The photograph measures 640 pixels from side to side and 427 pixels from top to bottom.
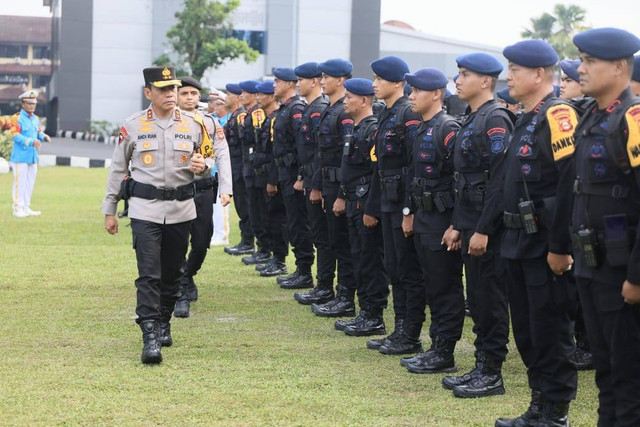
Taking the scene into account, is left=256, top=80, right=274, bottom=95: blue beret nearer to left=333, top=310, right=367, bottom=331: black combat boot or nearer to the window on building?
left=333, top=310, right=367, bottom=331: black combat boot

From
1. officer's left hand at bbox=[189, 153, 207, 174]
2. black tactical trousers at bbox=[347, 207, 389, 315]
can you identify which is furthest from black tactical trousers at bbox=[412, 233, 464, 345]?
officer's left hand at bbox=[189, 153, 207, 174]

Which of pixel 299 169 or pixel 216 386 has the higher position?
pixel 299 169

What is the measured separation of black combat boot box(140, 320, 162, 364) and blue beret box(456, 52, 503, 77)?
9.35 feet

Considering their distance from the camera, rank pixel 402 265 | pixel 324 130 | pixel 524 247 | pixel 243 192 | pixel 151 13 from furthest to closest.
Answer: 1. pixel 151 13
2. pixel 243 192
3. pixel 324 130
4. pixel 402 265
5. pixel 524 247

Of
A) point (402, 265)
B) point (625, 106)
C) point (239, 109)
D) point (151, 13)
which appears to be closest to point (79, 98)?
point (151, 13)

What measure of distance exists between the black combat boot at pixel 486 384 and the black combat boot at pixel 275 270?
18.2ft

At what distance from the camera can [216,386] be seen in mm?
6410

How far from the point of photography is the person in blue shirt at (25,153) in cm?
1695

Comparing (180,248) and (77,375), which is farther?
(180,248)

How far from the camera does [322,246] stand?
995cm

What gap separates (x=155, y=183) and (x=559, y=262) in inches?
135

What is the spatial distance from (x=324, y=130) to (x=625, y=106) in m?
4.96

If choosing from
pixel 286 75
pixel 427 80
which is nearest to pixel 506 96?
pixel 427 80

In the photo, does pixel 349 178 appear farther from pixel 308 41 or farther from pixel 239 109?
pixel 308 41
